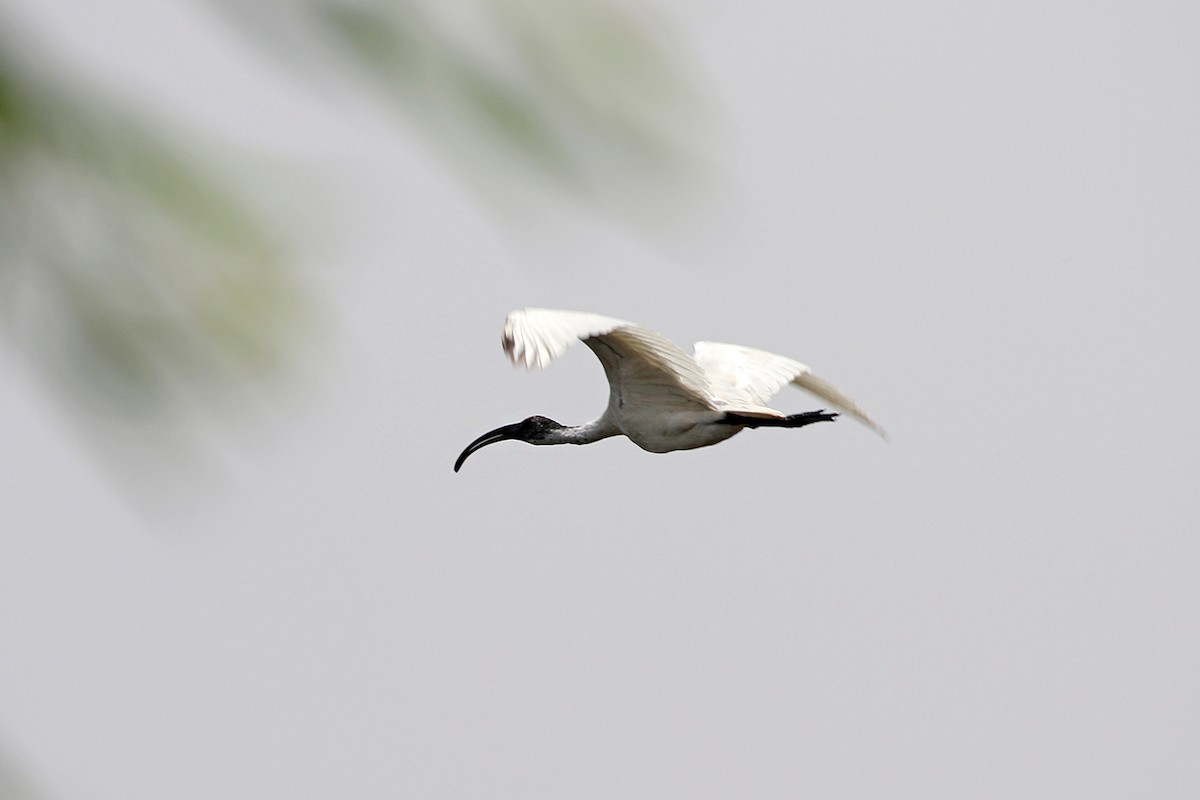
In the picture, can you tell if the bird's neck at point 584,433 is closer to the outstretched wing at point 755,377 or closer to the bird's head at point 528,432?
the bird's head at point 528,432

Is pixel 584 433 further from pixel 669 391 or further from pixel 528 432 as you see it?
pixel 669 391

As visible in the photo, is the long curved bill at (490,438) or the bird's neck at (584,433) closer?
the bird's neck at (584,433)

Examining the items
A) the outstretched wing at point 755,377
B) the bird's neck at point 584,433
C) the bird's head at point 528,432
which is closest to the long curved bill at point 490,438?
the bird's head at point 528,432

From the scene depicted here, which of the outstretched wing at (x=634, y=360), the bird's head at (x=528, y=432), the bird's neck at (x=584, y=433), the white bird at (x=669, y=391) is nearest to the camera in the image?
the outstretched wing at (x=634, y=360)

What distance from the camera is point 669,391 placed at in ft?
14.8

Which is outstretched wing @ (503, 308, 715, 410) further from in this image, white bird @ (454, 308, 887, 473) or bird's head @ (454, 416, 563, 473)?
bird's head @ (454, 416, 563, 473)

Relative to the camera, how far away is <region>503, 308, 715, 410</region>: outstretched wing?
3.33 m

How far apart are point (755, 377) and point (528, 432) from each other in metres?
Answer: 0.85

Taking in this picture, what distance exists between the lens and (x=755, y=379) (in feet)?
16.9

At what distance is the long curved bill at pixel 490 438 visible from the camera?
5.45 meters

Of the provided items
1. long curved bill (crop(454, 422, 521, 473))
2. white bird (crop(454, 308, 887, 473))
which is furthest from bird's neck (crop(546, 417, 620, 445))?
long curved bill (crop(454, 422, 521, 473))

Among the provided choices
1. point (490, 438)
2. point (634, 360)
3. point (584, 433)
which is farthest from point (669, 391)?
point (490, 438)

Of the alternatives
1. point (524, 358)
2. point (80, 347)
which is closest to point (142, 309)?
point (80, 347)

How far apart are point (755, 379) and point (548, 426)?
76cm
